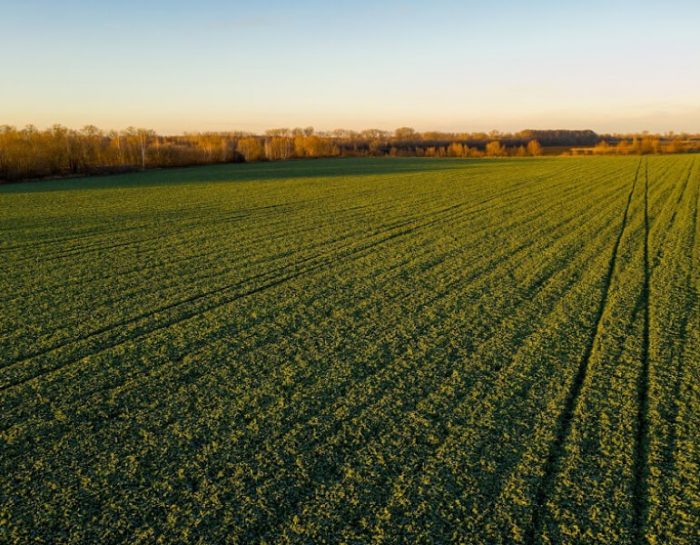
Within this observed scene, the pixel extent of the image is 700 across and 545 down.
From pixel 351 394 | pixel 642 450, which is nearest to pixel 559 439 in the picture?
pixel 642 450

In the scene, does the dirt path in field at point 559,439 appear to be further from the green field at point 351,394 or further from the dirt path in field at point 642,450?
the dirt path in field at point 642,450

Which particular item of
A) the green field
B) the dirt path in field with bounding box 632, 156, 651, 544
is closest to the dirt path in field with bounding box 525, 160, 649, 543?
the green field

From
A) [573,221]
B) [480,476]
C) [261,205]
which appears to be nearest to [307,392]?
[480,476]

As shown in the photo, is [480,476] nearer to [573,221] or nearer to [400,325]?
[400,325]

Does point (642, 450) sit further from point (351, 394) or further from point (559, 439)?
point (351, 394)

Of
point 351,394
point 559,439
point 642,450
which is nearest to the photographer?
point 642,450

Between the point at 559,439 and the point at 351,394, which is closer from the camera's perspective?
the point at 559,439

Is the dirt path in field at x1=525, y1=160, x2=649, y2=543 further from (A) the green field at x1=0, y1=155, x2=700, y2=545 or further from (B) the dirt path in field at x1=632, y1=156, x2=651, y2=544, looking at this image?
(B) the dirt path in field at x1=632, y1=156, x2=651, y2=544

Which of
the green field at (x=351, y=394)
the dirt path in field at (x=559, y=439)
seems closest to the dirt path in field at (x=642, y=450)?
the green field at (x=351, y=394)
